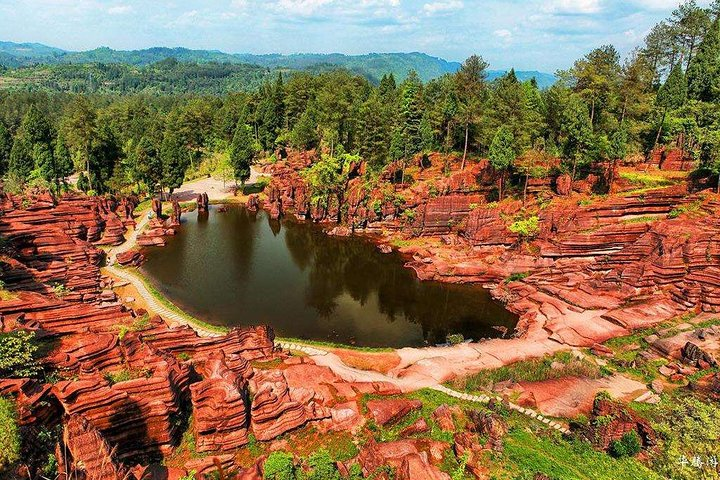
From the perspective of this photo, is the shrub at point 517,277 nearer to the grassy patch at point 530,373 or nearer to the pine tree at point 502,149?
the pine tree at point 502,149

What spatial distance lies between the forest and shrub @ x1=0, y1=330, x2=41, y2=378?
50423 mm

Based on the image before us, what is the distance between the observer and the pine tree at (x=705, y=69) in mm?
61309

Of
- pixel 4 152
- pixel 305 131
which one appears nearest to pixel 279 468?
pixel 305 131

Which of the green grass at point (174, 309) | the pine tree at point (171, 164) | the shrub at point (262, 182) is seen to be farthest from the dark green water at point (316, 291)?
the shrub at point (262, 182)

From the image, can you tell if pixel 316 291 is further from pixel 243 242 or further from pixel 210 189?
pixel 210 189

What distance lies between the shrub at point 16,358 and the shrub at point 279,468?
13328 millimetres

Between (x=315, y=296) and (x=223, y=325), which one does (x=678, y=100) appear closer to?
(x=315, y=296)

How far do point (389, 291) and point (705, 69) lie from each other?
53738 millimetres

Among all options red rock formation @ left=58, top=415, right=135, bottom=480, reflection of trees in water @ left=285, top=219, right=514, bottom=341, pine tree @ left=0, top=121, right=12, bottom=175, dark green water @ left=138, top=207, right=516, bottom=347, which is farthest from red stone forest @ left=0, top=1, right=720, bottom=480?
pine tree @ left=0, top=121, right=12, bottom=175

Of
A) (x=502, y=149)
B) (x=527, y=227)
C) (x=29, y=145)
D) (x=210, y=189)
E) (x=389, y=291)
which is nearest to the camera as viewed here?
(x=389, y=291)

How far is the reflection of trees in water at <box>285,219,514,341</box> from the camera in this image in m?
44.0

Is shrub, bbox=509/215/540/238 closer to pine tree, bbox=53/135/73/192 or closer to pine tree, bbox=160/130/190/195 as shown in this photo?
pine tree, bbox=160/130/190/195

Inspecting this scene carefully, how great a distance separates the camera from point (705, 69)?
61844mm

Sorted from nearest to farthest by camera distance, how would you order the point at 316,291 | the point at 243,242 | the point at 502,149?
the point at 316,291
the point at 502,149
the point at 243,242
